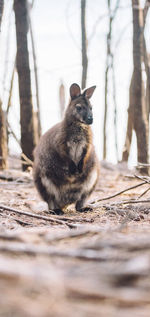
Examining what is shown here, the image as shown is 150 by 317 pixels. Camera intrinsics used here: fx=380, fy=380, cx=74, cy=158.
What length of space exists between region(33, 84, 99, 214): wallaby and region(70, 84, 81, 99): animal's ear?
0.22 metres

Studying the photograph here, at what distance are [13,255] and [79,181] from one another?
3581mm

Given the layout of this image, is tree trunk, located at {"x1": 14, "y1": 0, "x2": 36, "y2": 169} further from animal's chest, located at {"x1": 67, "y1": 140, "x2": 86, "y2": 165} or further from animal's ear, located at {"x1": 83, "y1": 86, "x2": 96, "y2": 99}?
animal's chest, located at {"x1": 67, "y1": 140, "x2": 86, "y2": 165}

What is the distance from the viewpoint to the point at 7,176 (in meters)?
7.39

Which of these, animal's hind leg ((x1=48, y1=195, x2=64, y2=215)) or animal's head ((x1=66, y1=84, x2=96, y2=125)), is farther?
animal's head ((x1=66, y1=84, x2=96, y2=125))

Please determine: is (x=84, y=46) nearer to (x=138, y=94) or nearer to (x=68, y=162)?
(x=138, y=94)

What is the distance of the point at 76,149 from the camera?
509 centimetres

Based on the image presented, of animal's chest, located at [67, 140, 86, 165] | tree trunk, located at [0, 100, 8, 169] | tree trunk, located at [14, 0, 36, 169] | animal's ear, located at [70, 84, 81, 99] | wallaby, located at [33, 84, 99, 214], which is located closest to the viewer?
wallaby, located at [33, 84, 99, 214]

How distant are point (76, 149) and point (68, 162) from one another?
0.28 m

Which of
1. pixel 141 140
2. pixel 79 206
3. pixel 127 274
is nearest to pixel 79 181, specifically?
pixel 79 206

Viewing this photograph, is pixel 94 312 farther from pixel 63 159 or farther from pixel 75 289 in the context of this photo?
pixel 63 159

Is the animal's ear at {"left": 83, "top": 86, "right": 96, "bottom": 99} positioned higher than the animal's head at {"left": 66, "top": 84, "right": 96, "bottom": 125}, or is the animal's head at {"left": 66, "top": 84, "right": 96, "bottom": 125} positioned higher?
the animal's ear at {"left": 83, "top": 86, "right": 96, "bottom": 99}

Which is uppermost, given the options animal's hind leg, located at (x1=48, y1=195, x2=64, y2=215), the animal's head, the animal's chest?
Answer: the animal's head

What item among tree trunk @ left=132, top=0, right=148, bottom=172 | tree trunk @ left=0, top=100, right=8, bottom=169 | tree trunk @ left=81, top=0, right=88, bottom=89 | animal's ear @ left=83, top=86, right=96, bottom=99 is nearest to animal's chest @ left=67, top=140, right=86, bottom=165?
animal's ear @ left=83, top=86, right=96, bottom=99

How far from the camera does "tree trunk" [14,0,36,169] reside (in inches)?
335
